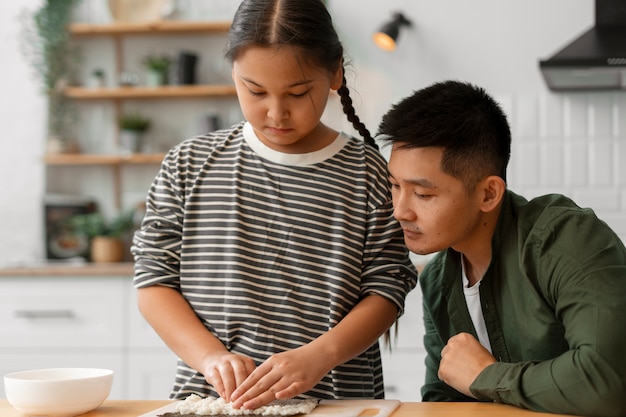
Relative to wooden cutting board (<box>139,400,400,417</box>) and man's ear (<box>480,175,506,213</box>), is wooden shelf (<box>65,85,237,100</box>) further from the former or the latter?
wooden cutting board (<box>139,400,400,417</box>)

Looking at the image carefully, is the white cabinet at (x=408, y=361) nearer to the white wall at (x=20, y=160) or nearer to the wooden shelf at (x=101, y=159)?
the wooden shelf at (x=101, y=159)

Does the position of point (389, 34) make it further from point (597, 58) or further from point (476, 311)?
point (476, 311)

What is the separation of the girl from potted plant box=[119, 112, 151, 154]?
7.49 ft

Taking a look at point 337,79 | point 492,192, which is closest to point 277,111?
point 337,79

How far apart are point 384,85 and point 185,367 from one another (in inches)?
86.5

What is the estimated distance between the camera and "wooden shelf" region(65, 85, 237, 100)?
3.58 metres

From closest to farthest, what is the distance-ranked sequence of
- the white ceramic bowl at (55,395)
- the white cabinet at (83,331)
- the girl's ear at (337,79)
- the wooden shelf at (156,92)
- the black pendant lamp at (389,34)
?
the white ceramic bowl at (55,395)
the girl's ear at (337,79)
the white cabinet at (83,331)
the black pendant lamp at (389,34)
the wooden shelf at (156,92)

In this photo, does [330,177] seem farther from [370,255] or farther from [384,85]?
[384,85]

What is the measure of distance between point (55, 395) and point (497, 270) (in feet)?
2.10

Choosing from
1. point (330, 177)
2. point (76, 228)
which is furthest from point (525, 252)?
point (76, 228)

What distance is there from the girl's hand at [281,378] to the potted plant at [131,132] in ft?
8.50

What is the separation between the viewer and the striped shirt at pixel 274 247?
136cm

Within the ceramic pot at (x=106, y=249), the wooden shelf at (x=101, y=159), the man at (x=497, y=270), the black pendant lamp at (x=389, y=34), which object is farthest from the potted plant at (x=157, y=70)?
the man at (x=497, y=270)

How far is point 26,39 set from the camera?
3.66 meters
